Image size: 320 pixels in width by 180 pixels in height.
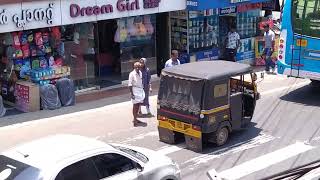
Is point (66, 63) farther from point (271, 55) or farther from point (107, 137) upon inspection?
point (271, 55)

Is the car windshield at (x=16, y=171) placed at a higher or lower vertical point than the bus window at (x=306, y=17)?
lower

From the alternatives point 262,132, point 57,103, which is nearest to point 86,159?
point 262,132

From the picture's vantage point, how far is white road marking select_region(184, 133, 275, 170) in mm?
11820

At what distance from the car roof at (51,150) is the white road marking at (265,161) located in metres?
3.60

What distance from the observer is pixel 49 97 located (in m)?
15.5

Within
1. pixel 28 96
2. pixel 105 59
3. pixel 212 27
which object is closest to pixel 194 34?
pixel 212 27

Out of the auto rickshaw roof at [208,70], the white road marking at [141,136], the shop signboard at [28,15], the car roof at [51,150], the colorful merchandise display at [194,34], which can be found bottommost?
the white road marking at [141,136]

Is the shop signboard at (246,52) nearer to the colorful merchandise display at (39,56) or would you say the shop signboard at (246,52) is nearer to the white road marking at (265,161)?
the colorful merchandise display at (39,56)

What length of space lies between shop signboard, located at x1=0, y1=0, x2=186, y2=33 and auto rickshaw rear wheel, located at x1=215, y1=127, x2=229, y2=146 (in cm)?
577

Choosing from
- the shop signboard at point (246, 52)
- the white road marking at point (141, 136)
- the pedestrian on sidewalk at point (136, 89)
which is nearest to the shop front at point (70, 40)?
the pedestrian on sidewalk at point (136, 89)

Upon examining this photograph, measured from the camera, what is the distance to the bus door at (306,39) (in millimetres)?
16391

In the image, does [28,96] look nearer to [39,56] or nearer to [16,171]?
[39,56]

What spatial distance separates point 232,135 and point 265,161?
190 cm

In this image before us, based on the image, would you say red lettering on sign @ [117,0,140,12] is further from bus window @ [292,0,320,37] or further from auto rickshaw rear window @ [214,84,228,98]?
auto rickshaw rear window @ [214,84,228,98]
